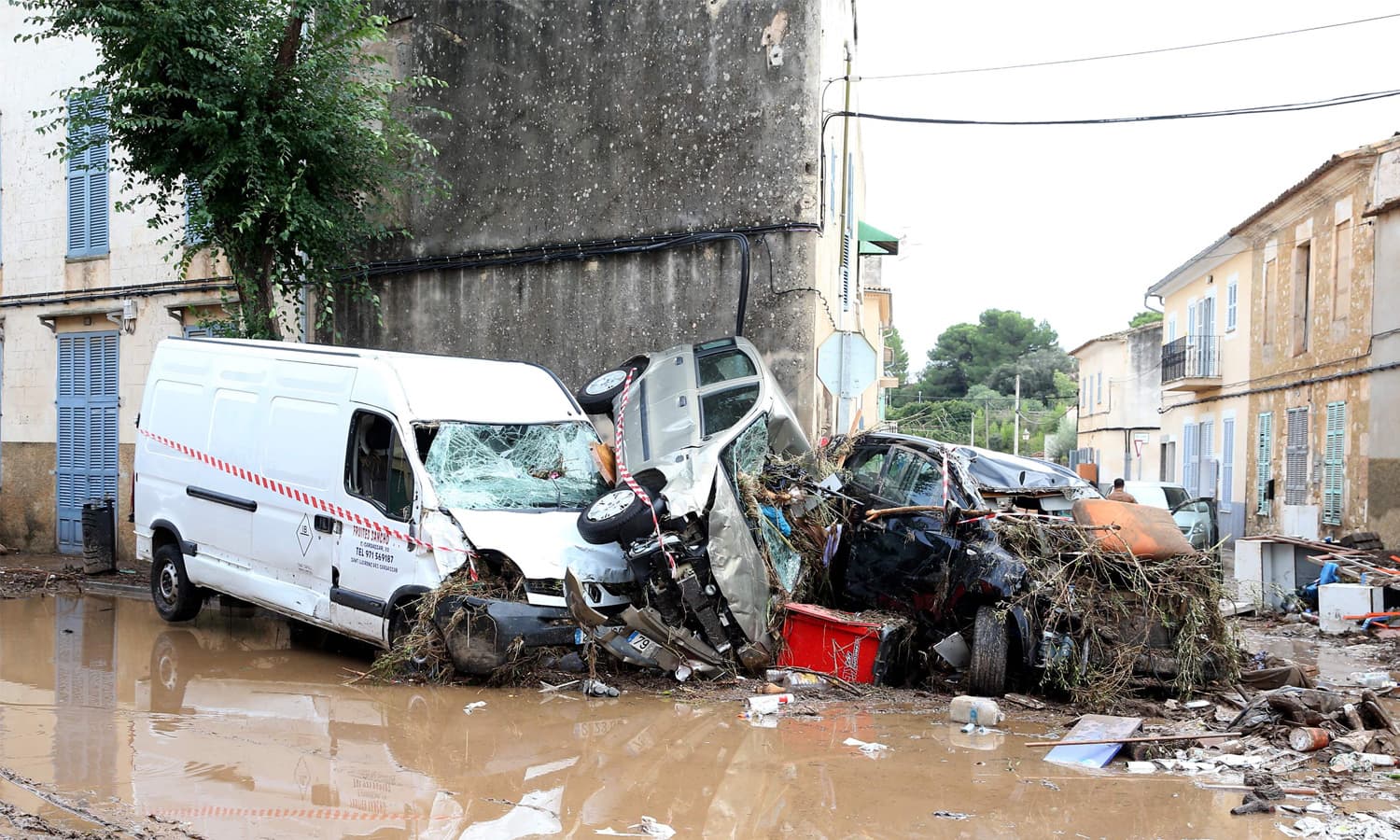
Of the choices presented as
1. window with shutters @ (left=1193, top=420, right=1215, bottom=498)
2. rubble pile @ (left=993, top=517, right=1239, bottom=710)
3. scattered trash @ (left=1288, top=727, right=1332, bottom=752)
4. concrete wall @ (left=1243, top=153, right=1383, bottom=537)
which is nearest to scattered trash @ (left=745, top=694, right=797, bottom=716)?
rubble pile @ (left=993, top=517, right=1239, bottom=710)

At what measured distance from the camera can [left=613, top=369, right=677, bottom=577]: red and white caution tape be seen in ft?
26.1

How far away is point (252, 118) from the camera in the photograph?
11.6 m

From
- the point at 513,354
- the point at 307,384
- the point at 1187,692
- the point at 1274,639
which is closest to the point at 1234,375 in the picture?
the point at 1274,639

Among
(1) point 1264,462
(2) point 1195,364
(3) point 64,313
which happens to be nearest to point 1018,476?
(3) point 64,313

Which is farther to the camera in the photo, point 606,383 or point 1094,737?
point 606,383

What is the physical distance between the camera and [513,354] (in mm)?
13742

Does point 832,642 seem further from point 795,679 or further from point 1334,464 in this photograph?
point 1334,464

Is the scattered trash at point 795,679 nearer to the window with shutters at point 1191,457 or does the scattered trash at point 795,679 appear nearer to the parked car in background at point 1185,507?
the parked car in background at point 1185,507

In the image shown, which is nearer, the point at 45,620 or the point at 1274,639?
the point at 45,620

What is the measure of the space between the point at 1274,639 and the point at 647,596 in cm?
711

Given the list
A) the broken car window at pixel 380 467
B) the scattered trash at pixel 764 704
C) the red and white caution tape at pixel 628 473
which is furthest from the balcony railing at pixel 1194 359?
the broken car window at pixel 380 467

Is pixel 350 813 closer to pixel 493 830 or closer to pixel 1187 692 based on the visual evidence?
pixel 493 830

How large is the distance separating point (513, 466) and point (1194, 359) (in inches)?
937

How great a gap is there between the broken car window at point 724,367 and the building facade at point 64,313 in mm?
7675
